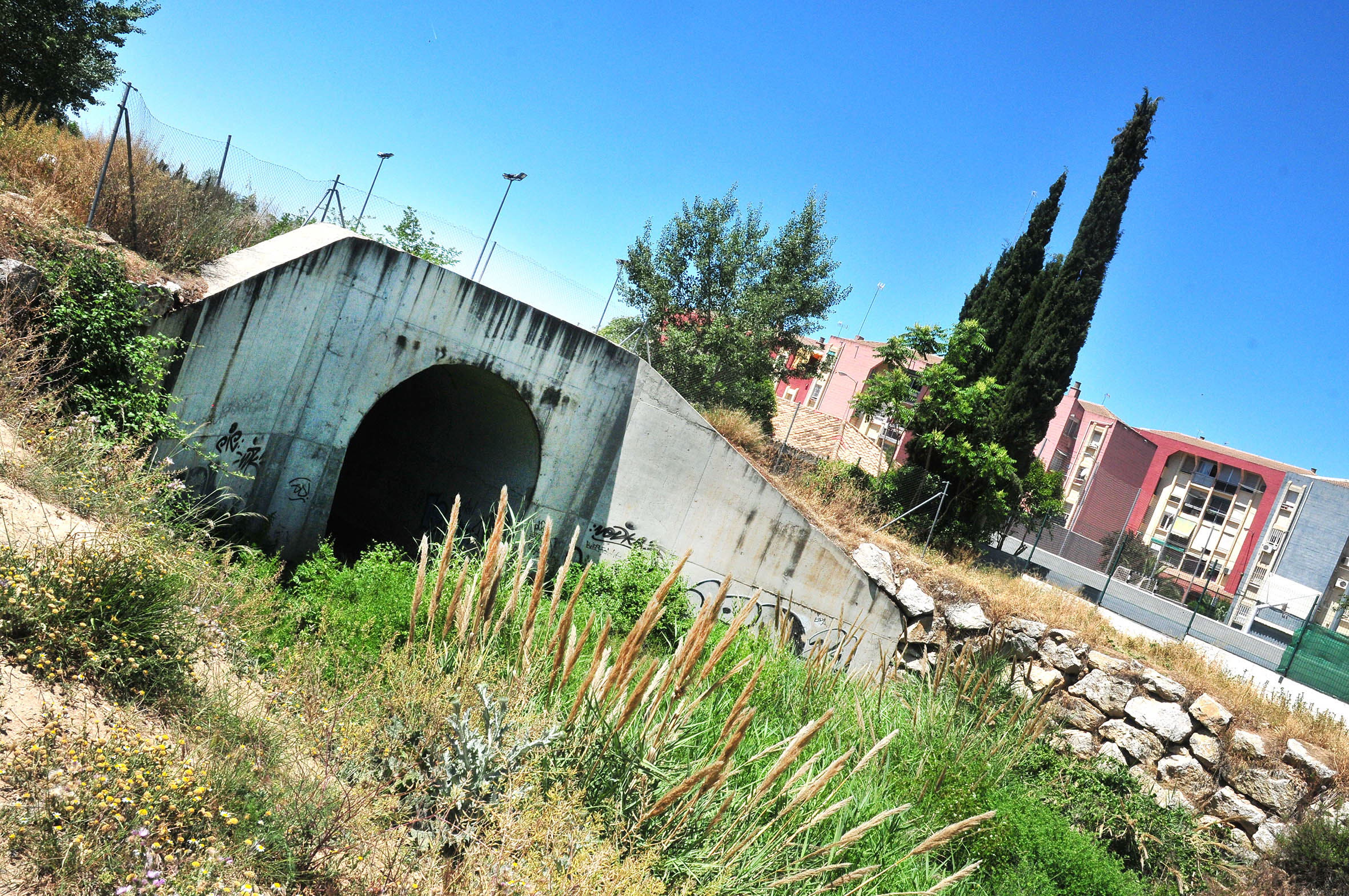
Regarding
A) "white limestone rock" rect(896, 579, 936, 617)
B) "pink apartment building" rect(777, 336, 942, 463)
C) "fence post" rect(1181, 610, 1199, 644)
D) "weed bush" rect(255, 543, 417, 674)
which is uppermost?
"pink apartment building" rect(777, 336, 942, 463)

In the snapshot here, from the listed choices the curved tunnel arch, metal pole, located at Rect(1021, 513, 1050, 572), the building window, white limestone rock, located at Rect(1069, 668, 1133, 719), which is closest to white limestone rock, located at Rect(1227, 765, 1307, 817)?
white limestone rock, located at Rect(1069, 668, 1133, 719)

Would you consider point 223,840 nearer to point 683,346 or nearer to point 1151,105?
point 683,346

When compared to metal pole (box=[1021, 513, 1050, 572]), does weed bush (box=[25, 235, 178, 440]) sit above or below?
below

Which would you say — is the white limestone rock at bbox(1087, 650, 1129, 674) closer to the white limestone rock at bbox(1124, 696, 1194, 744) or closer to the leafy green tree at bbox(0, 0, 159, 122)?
the white limestone rock at bbox(1124, 696, 1194, 744)

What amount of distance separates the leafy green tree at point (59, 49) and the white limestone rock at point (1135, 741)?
86.6 ft

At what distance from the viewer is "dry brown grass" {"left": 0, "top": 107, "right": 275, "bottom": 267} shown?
28.4 feet

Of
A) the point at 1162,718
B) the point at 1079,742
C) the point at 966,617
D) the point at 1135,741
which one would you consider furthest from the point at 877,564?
the point at 1162,718

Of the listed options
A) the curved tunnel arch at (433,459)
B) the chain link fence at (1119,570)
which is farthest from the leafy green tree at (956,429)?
the curved tunnel arch at (433,459)

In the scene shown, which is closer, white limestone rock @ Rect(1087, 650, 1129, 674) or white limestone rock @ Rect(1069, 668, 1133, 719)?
white limestone rock @ Rect(1069, 668, 1133, 719)

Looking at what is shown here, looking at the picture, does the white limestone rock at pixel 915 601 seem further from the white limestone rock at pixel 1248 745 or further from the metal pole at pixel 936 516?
the white limestone rock at pixel 1248 745

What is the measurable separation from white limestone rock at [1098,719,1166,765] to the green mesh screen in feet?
12.0

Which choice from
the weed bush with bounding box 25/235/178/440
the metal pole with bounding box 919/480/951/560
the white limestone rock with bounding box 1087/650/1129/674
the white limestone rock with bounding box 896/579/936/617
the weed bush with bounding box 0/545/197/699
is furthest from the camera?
the metal pole with bounding box 919/480/951/560

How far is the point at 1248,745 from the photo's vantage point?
1135 centimetres

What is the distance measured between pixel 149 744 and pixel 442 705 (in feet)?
4.80
